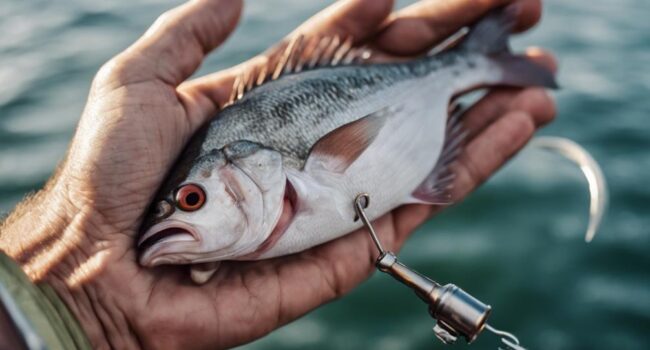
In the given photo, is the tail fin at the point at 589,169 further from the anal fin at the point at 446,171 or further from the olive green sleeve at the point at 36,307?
the olive green sleeve at the point at 36,307

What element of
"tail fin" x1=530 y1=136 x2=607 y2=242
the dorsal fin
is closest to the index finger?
the dorsal fin

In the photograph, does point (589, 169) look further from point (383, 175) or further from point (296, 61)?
point (296, 61)

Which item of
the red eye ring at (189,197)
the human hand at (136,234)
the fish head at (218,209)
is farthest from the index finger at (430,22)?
the red eye ring at (189,197)

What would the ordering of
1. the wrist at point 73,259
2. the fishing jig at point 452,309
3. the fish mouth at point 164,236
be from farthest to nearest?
the wrist at point 73,259 → the fish mouth at point 164,236 → the fishing jig at point 452,309

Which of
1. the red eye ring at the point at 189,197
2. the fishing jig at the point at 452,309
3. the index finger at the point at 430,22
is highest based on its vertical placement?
the red eye ring at the point at 189,197

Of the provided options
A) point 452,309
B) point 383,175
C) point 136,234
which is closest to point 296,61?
point 383,175
